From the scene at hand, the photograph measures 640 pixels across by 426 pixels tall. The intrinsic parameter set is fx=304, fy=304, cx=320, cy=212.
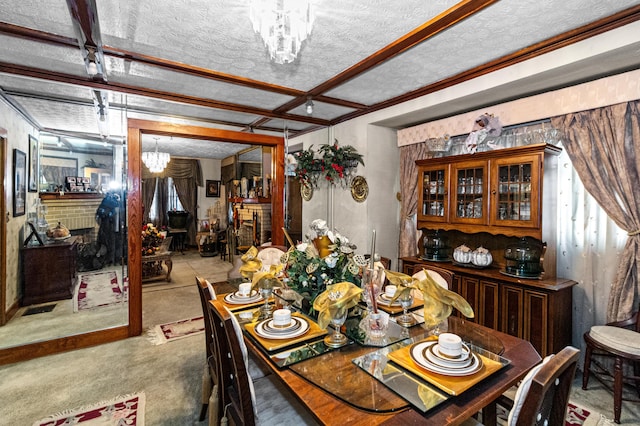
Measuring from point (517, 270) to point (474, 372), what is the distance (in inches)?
73.3

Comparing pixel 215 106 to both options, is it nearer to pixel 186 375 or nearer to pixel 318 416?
pixel 186 375

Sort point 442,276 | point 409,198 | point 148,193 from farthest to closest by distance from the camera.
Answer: point 148,193
point 409,198
point 442,276

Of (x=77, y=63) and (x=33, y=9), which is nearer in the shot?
(x=33, y=9)

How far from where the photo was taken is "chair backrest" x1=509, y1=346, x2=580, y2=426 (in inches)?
33.5

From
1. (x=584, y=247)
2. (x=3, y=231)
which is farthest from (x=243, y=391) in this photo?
(x=3, y=231)

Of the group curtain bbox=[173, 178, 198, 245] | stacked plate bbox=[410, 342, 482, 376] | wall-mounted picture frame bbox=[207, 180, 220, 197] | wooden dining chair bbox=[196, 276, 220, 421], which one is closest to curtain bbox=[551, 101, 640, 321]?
stacked plate bbox=[410, 342, 482, 376]

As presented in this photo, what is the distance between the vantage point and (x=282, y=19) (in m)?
1.47

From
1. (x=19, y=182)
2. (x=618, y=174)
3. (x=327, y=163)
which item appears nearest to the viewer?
(x=618, y=174)

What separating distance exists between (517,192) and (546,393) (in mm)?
2168

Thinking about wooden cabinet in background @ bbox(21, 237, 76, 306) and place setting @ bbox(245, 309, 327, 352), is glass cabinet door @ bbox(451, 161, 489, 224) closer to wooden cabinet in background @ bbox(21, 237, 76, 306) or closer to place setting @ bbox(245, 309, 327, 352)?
place setting @ bbox(245, 309, 327, 352)

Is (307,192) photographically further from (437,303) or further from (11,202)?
(437,303)

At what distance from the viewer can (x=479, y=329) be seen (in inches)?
65.1

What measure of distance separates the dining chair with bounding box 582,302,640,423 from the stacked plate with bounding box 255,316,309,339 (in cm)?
211

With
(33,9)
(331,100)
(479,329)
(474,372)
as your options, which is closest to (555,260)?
(479,329)
